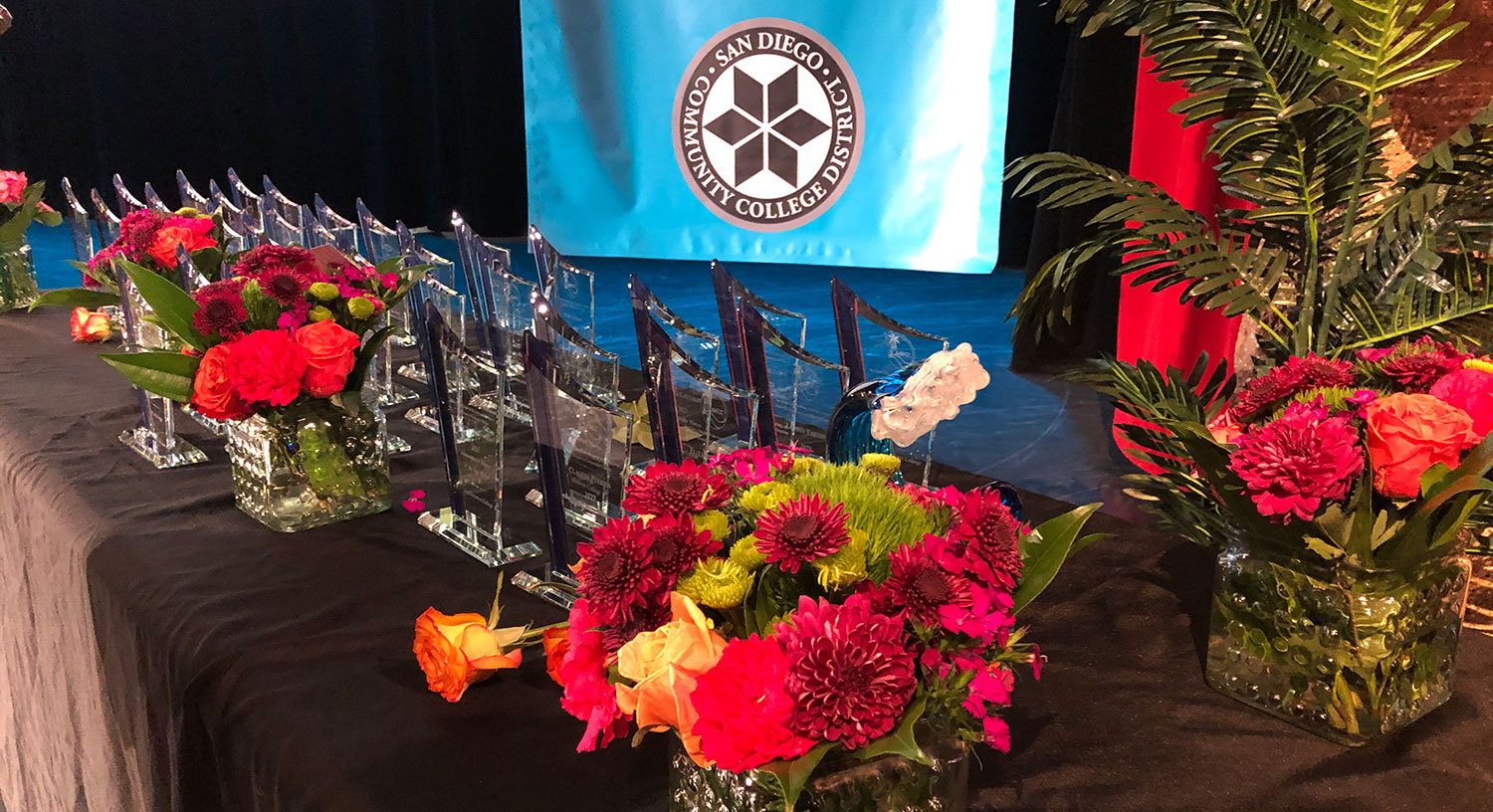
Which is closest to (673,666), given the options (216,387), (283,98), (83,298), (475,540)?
(475,540)

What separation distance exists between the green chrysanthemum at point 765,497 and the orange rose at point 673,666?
0.09m

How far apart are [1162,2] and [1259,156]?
15.9 inches

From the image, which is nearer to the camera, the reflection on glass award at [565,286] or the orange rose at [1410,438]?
the orange rose at [1410,438]

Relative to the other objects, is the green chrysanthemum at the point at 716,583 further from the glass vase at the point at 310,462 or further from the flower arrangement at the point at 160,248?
the flower arrangement at the point at 160,248

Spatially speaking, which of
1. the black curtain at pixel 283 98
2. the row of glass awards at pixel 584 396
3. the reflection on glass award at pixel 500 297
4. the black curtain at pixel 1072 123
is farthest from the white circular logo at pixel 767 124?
the row of glass awards at pixel 584 396

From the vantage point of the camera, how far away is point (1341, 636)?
0.85 metres

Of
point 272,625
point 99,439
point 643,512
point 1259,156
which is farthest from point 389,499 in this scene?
point 1259,156

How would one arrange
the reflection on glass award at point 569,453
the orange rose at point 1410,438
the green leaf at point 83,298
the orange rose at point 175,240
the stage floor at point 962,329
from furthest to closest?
1. the stage floor at point 962,329
2. the green leaf at point 83,298
3. the orange rose at point 175,240
4. the reflection on glass award at point 569,453
5. the orange rose at point 1410,438

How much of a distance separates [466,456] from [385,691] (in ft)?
1.21

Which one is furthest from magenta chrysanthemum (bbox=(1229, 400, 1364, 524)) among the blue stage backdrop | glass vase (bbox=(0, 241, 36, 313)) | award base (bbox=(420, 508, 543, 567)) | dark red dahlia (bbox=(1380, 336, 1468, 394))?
the blue stage backdrop

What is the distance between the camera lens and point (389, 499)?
1.39 metres

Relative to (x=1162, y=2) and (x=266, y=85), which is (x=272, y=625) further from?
(x=266, y=85)

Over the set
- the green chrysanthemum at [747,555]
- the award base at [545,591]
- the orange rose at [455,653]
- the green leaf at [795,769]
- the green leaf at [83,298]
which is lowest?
the award base at [545,591]

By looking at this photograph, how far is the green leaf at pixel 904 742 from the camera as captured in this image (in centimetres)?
57
